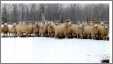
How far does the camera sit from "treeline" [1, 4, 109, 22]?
212cm

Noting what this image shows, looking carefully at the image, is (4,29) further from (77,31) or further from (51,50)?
(77,31)

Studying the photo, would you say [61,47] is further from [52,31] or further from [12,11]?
[12,11]

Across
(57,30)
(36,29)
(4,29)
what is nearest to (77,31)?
(57,30)

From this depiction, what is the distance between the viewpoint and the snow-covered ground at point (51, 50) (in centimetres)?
213

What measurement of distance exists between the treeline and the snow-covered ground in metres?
0.17

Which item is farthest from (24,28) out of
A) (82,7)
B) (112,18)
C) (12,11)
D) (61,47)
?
(112,18)

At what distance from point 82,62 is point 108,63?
7.7 inches

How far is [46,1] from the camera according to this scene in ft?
6.95

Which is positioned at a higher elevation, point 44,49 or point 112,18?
point 112,18

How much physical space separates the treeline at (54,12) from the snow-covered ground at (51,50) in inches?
6.6

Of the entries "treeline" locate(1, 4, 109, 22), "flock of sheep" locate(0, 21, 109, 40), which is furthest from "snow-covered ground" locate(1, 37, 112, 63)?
"treeline" locate(1, 4, 109, 22)

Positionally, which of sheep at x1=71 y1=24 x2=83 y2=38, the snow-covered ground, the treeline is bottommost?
the snow-covered ground

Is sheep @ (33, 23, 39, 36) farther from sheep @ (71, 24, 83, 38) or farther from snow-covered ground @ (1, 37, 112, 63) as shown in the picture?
sheep @ (71, 24, 83, 38)

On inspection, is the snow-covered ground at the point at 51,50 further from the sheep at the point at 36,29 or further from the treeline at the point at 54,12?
the treeline at the point at 54,12
